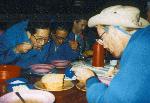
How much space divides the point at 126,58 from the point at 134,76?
15 centimetres

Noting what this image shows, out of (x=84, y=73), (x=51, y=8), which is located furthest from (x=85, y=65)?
(x=51, y=8)

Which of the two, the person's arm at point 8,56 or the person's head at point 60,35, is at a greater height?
the person's head at point 60,35

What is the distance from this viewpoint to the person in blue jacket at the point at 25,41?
3260 mm

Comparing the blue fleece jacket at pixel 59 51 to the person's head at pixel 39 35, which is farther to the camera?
the blue fleece jacket at pixel 59 51

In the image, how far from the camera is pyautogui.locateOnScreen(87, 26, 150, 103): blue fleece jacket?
1.44 meters

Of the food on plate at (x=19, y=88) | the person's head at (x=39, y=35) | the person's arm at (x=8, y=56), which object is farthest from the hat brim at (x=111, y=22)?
the person's arm at (x=8, y=56)

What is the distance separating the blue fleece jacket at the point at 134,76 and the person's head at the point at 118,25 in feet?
0.85

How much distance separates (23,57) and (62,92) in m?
1.53

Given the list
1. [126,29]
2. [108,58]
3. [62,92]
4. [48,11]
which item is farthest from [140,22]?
[48,11]

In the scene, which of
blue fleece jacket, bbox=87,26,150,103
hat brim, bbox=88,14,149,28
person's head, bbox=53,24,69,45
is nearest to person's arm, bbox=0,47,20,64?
person's head, bbox=53,24,69,45

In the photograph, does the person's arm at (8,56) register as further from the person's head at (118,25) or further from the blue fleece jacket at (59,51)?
the person's head at (118,25)

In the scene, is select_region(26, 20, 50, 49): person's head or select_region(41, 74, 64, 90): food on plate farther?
select_region(26, 20, 50, 49): person's head

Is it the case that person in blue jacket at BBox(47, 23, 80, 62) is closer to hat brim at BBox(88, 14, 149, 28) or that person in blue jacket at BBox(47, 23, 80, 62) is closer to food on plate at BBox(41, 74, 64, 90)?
food on plate at BBox(41, 74, 64, 90)

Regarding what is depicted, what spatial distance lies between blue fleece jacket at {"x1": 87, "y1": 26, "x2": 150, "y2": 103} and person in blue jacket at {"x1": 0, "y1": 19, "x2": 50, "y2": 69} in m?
1.84
